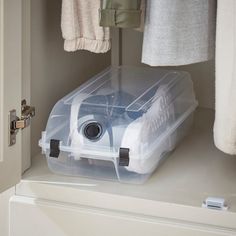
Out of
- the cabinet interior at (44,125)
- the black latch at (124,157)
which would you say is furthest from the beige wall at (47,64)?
the black latch at (124,157)

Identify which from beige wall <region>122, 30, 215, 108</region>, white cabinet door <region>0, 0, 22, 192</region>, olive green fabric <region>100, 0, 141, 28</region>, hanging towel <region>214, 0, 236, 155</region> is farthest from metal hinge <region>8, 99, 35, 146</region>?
beige wall <region>122, 30, 215, 108</region>

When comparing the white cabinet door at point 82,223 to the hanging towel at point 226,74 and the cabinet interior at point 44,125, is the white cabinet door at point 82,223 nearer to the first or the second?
the cabinet interior at point 44,125

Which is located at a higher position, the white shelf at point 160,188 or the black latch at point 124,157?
the black latch at point 124,157

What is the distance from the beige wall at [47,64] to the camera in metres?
1.31

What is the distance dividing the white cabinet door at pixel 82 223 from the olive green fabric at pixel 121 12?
1.17 feet

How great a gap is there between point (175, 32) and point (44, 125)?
17.8 inches

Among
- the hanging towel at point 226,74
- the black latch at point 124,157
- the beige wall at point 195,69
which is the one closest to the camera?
the hanging towel at point 226,74

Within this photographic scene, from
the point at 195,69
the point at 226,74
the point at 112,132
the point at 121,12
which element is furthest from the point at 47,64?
the point at 195,69

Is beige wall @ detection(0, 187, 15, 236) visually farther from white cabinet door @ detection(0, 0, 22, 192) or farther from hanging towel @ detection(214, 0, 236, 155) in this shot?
hanging towel @ detection(214, 0, 236, 155)

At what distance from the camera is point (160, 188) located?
3.91 feet

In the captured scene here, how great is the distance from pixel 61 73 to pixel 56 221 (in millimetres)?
415

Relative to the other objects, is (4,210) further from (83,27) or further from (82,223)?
(83,27)

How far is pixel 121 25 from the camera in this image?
108 centimetres

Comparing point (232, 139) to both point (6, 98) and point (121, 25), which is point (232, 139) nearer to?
point (121, 25)
